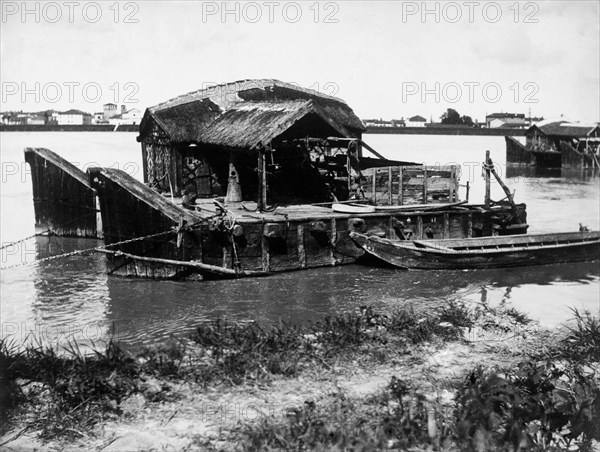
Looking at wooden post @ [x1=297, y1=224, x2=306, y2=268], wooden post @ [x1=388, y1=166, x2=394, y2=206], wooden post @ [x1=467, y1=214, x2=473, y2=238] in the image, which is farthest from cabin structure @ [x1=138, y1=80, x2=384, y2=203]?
wooden post @ [x1=467, y1=214, x2=473, y2=238]

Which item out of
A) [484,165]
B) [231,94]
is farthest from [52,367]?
[231,94]

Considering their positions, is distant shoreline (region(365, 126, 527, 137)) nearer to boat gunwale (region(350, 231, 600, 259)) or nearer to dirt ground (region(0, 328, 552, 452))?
boat gunwale (region(350, 231, 600, 259))

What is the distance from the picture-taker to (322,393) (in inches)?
282

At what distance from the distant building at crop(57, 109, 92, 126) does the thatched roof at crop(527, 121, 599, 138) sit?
343 ft

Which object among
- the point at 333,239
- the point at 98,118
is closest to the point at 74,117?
the point at 98,118

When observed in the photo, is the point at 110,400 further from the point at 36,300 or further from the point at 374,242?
the point at 374,242

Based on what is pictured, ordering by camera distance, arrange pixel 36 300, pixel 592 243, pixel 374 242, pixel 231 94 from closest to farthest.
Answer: pixel 36 300, pixel 374 242, pixel 592 243, pixel 231 94

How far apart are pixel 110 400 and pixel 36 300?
8.31 metres

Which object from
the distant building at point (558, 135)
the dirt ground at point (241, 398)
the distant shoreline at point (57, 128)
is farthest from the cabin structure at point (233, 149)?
the distant shoreline at point (57, 128)

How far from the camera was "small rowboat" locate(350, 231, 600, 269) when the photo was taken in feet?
55.0

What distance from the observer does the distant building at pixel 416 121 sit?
505 feet

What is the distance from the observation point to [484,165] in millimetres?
19094

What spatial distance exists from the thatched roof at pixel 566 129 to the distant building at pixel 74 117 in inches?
4119

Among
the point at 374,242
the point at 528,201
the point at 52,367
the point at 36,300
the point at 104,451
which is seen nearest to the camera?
the point at 104,451
